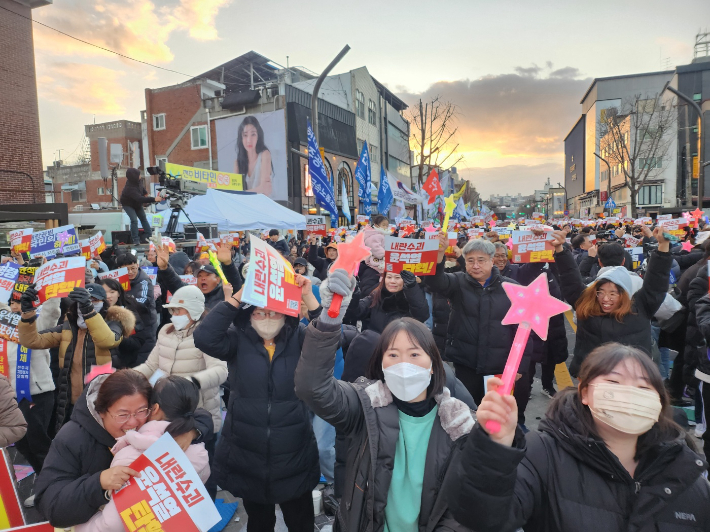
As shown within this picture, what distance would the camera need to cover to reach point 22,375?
150 inches

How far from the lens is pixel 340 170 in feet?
119

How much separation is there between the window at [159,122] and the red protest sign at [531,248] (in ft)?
106

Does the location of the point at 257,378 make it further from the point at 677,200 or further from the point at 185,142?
the point at 677,200

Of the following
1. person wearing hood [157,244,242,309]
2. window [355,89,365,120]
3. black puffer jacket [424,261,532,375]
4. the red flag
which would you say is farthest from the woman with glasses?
window [355,89,365,120]

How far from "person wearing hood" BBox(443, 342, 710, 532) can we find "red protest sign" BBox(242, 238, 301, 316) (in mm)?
1284

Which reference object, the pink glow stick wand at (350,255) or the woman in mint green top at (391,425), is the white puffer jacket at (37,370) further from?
the pink glow stick wand at (350,255)

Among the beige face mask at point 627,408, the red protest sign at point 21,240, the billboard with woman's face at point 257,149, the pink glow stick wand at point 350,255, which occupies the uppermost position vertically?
the billboard with woman's face at point 257,149

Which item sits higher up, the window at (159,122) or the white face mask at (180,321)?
the window at (159,122)

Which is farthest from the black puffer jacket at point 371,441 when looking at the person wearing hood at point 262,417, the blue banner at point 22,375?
the blue banner at point 22,375

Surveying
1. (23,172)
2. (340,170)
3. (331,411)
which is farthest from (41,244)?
(340,170)

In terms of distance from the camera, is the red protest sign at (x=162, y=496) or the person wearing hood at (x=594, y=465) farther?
the red protest sign at (x=162, y=496)

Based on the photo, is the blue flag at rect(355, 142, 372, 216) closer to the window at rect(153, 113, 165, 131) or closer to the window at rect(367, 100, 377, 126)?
the window at rect(153, 113, 165, 131)

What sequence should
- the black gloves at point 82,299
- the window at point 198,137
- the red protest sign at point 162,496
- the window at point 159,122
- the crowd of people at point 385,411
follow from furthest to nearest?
the window at point 159,122
the window at point 198,137
the black gloves at point 82,299
the red protest sign at point 162,496
the crowd of people at point 385,411

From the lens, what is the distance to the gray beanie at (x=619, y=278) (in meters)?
3.57
